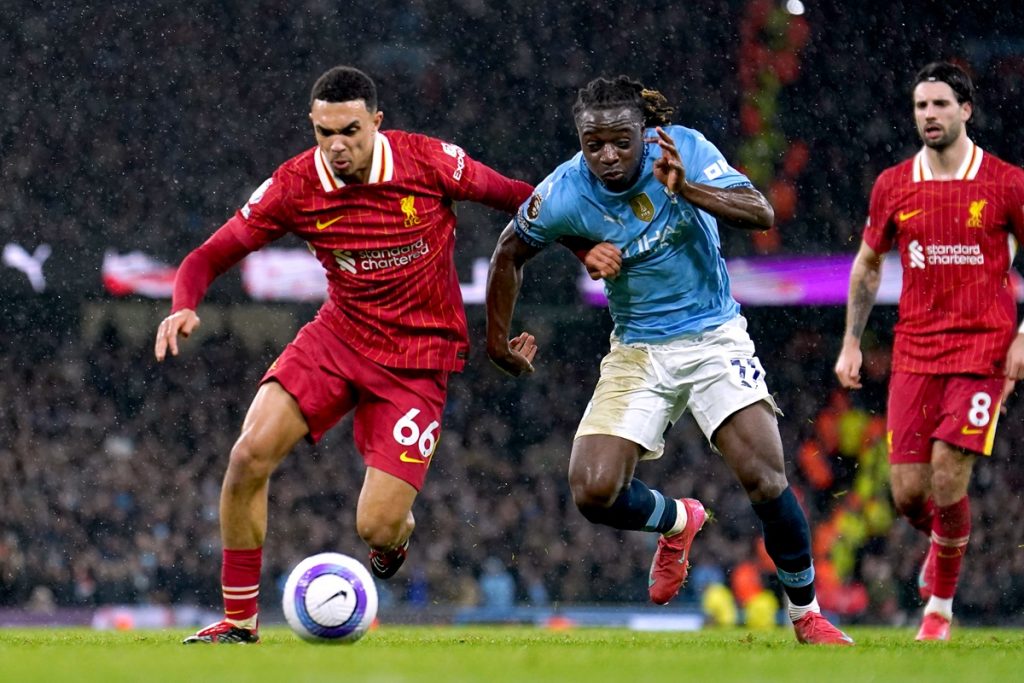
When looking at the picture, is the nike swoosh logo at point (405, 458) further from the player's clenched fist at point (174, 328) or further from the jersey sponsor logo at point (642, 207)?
the jersey sponsor logo at point (642, 207)

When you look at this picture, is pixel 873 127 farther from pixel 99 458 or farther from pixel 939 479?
pixel 939 479

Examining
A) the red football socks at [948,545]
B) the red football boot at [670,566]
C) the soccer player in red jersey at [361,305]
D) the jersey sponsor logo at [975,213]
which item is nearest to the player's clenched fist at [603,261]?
the soccer player in red jersey at [361,305]

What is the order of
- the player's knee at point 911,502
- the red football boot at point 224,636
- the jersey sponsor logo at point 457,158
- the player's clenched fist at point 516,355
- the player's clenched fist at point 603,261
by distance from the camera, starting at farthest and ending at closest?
1. the player's knee at point 911,502
2. the player's clenched fist at point 516,355
3. the jersey sponsor logo at point 457,158
4. the player's clenched fist at point 603,261
5. the red football boot at point 224,636

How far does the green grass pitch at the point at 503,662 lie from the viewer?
159 inches

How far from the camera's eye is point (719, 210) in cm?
546

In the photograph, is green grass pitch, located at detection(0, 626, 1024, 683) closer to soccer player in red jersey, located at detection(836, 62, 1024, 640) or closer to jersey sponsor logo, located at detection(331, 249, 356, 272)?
soccer player in red jersey, located at detection(836, 62, 1024, 640)

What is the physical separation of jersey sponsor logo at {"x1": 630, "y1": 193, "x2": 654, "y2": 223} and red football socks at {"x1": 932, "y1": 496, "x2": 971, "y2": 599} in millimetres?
1970

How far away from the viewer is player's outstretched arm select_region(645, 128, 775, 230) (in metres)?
5.36

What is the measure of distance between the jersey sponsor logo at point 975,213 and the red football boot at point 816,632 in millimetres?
1894

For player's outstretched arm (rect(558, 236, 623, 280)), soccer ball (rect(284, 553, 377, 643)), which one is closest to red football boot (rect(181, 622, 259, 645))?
soccer ball (rect(284, 553, 377, 643))

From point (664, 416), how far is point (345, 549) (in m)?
10.8

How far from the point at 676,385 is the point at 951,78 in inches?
74.5

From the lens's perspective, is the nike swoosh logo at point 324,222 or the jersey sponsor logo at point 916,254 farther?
the jersey sponsor logo at point 916,254

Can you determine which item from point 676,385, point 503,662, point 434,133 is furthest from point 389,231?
point 434,133
